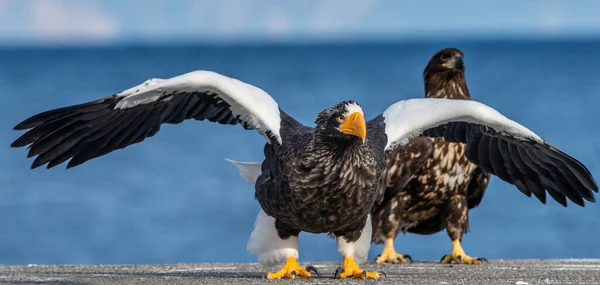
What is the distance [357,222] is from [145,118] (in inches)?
68.2

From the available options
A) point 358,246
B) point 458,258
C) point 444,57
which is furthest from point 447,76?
point 358,246

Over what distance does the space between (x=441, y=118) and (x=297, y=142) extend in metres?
1.17

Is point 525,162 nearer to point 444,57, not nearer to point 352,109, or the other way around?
point 352,109

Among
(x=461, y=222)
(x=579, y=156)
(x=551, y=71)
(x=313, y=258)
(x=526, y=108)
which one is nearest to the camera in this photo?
(x=461, y=222)

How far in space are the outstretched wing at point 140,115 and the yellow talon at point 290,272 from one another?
85 cm

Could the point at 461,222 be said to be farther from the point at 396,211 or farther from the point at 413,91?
the point at 413,91

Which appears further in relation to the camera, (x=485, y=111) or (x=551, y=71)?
(x=551, y=71)

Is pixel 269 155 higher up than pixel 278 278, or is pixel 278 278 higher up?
pixel 269 155

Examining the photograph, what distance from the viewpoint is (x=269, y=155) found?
9.85 m

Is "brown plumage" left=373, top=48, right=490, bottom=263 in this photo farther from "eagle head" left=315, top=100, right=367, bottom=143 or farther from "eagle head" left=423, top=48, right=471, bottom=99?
"eagle head" left=315, top=100, right=367, bottom=143

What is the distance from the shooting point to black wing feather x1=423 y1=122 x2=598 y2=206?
1023cm

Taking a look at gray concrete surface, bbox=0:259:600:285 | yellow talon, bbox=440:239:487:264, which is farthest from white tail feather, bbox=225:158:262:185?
yellow talon, bbox=440:239:487:264

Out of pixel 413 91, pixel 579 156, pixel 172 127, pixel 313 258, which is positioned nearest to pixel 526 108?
pixel 413 91

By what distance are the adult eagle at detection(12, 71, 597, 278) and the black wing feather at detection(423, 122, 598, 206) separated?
10 millimetres
